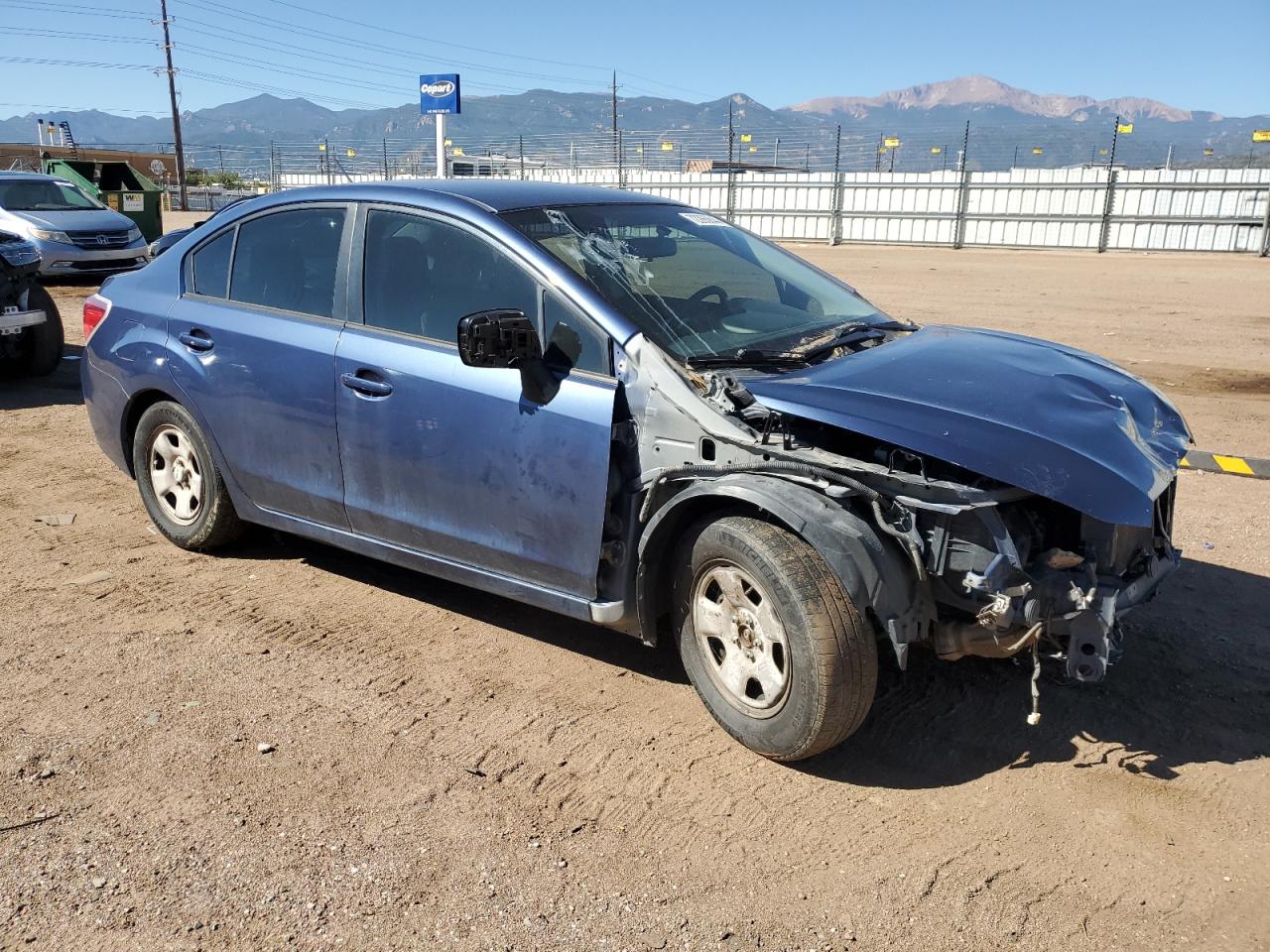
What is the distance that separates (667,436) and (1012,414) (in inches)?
42.4

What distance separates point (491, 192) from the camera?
4348 mm

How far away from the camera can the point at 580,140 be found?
39969mm

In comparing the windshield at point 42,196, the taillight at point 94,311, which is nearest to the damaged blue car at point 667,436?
the taillight at point 94,311

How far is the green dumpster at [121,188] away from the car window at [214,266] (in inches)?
751

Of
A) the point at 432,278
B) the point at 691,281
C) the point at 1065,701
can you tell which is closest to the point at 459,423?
the point at 432,278

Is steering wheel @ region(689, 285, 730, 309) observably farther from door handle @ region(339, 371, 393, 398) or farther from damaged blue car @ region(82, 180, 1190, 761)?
door handle @ region(339, 371, 393, 398)

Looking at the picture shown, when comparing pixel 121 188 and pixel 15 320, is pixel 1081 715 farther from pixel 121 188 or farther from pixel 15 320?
pixel 121 188

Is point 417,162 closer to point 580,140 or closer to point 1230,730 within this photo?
point 580,140

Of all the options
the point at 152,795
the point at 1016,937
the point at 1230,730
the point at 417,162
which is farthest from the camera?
the point at 417,162

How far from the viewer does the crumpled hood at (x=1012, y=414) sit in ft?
9.99

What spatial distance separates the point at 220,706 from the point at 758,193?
2792 cm

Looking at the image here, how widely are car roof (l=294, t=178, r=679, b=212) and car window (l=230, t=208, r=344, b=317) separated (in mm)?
140

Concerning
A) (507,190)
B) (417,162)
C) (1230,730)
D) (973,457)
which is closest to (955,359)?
(973,457)

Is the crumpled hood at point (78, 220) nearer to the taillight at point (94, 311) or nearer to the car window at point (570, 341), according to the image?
the taillight at point (94, 311)
